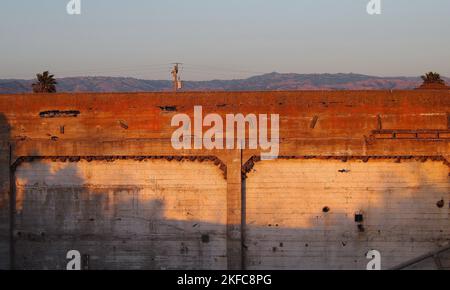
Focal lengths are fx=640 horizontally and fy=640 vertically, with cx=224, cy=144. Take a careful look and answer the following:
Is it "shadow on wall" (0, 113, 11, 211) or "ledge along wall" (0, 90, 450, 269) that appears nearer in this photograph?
"ledge along wall" (0, 90, 450, 269)

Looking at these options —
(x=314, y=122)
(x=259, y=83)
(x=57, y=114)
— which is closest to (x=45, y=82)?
(x=57, y=114)

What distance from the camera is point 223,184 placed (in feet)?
78.7

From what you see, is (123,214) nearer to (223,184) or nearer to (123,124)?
(123,124)

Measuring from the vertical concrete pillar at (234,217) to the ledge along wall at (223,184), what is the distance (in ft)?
0.13

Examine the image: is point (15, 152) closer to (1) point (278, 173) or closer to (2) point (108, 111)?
(2) point (108, 111)

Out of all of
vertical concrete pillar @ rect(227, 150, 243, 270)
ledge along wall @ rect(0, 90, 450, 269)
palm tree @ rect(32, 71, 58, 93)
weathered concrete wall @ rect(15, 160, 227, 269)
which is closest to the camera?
ledge along wall @ rect(0, 90, 450, 269)

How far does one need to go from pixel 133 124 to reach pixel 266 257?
7.13 meters

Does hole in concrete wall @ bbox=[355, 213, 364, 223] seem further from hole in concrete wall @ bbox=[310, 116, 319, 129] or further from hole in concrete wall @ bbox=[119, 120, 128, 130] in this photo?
hole in concrete wall @ bbox=[119, 120, 128, 130]

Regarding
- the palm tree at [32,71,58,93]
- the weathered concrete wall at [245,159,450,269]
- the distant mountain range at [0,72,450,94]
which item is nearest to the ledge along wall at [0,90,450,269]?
the weathered concrete wall at [245,159,450,269]

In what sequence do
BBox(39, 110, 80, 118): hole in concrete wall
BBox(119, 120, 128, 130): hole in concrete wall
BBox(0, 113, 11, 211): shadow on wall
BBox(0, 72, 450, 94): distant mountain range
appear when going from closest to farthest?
BBox(119, 120, 128, 130): hole in concrete wall < BBox(0, 113, 11, 211): shadow on wall < BBox(39, 110, 80, 118): hole in concrete wall < BBox(0, 72, 450, 94): distant mountain range

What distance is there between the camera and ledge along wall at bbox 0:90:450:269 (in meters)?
23.4

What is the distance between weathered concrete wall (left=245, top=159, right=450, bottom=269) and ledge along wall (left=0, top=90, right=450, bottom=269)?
37 mm

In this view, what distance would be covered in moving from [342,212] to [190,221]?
18.6ft

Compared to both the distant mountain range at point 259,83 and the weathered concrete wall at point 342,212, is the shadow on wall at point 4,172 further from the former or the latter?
the distant mountain range at point 259,83
